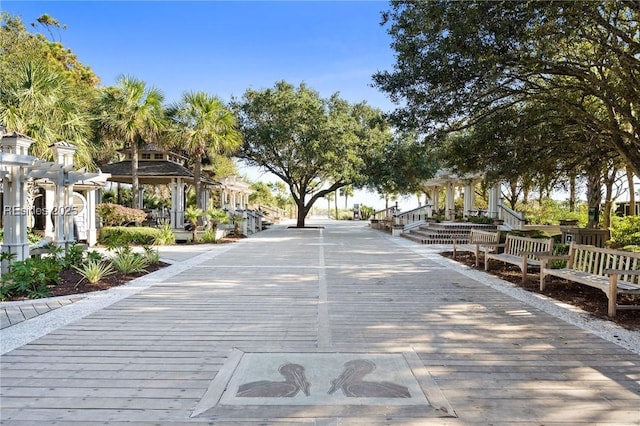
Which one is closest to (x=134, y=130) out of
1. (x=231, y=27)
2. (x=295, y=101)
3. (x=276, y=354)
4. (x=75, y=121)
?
(x=75, y=121)

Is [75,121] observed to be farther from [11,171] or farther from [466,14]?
[466,14]

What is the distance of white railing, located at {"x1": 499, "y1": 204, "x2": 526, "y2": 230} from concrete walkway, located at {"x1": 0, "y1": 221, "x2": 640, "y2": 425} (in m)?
11.3

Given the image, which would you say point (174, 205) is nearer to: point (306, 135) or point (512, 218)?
point (306, 135)

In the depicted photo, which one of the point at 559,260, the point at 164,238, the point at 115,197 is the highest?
the point at 115,197

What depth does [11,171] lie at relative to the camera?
7832 millimetres

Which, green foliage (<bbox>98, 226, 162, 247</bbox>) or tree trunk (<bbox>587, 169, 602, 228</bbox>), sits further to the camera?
green foliage (<bbox>98, 226, 162, 247</bbox>)

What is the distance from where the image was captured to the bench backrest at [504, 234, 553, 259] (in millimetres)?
7996

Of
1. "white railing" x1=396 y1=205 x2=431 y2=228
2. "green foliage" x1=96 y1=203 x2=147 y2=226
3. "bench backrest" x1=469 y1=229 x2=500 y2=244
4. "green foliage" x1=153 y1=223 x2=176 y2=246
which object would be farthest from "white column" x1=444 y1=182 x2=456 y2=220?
"green foliage" x1=96 y1=203 x2=147 y2=226

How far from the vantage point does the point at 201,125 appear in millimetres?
17500

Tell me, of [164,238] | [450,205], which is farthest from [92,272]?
[450,205]

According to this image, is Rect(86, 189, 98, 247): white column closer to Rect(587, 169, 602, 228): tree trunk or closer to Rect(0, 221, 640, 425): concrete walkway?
Rect(0, 221, 640, 425): concrete walkway

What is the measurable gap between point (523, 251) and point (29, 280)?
30.2 feet

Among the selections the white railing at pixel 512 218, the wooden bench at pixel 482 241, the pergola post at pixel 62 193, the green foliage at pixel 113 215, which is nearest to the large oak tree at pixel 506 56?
the wooden bench at pixel 482 241

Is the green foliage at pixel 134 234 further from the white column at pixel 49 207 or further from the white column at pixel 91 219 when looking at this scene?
the white column at pixel 49 207
